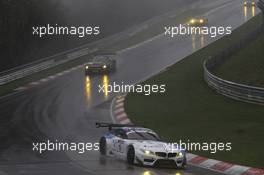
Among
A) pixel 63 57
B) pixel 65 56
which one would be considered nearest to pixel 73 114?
pixel 63 57

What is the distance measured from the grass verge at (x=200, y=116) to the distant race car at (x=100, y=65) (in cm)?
457

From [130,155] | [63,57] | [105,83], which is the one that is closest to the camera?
[130,155]

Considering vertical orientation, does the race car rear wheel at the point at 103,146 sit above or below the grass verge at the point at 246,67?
below

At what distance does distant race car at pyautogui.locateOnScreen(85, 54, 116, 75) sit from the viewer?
49781mm

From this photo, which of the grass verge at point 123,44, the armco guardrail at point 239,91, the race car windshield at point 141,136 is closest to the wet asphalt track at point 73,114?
the race car windshield at point 141,136

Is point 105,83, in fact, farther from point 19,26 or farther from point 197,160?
point 197,160

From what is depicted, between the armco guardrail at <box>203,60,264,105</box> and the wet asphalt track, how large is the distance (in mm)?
6126

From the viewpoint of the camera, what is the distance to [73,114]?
111ft

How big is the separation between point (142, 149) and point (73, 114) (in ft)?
45.8

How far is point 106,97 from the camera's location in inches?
1559

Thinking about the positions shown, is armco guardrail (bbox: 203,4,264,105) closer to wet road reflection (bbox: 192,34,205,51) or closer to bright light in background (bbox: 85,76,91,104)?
bright light in background (bbox: 85,76,91,104)

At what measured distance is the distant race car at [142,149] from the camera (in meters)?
20.2

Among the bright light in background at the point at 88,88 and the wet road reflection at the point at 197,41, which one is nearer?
the bright light in background at the point at 88,88

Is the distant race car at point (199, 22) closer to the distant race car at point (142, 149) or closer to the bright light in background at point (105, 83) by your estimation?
the bright light in background at point (105, 83)
